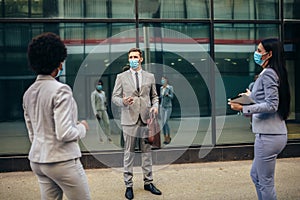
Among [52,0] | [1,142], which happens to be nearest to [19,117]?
[1,142]

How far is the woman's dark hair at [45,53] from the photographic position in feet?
10.5

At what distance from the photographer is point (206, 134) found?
8.37 metres

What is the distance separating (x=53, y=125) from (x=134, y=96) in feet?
8.99

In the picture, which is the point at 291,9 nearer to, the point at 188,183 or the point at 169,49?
the point at 169,49

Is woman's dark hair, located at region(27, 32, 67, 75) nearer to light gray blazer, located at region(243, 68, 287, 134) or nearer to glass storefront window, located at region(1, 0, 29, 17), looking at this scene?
light gray blazer, located at region(243, 68, 287, 134)

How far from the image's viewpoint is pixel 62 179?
3.20 m

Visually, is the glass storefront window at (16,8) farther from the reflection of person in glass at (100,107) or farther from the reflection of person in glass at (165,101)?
the reflection of person in glass at (165,101)

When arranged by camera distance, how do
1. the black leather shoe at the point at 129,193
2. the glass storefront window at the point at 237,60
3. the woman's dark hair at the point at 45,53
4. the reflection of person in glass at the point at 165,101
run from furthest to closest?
the glass storefront window at the point at 237,60
the reflection of person in glass at the point at 165,101
the black leather shoe at the point at 129,193
the woman's dark hair at the point at 45,53

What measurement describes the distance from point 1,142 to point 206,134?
12.9 ft

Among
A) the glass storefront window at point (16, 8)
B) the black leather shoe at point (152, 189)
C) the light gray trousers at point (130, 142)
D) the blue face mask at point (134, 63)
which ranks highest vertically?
the glass storefront window at point (16, 8)

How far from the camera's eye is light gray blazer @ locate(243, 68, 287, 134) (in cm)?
410

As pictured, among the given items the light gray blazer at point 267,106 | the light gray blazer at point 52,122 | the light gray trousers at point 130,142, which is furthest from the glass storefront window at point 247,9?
the light gray blazer at point 52,122

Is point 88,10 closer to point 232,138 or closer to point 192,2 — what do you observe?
point 192,2

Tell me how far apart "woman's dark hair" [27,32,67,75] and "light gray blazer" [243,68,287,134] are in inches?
79.0
